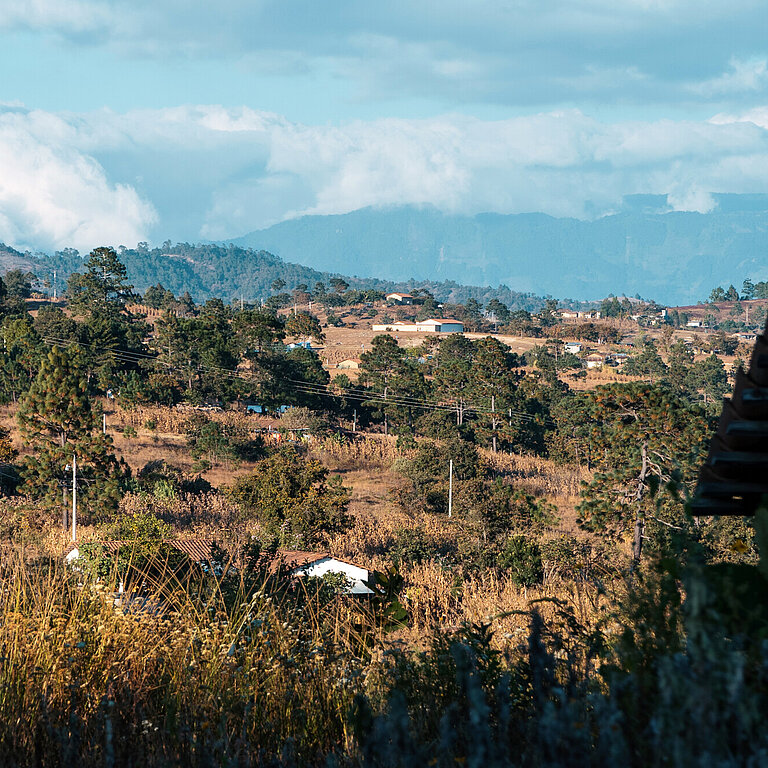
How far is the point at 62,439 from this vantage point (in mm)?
25250

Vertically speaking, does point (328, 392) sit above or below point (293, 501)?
above

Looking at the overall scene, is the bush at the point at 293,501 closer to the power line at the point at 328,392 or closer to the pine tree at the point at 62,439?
the pine tree at the point at 62,439

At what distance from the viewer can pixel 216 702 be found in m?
3.20

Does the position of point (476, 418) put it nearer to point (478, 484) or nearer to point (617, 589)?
point (478, 484)

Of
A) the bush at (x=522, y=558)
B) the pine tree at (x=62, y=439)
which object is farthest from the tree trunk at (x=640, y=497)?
the pine tree at (x=62, y=439)

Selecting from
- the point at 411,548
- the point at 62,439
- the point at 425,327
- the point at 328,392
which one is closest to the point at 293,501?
the point at 411,548

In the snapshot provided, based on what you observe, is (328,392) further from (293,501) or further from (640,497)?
(640,497)

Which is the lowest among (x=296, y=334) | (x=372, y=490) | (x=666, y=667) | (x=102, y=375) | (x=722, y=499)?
(x=372, y=490)

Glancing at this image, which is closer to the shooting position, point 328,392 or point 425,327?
point 328,392

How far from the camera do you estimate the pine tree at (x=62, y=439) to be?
24.8 meters

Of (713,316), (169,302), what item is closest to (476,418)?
(169,302)

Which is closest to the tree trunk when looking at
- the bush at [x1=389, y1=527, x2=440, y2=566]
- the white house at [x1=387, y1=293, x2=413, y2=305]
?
the bush at [x1=389, y1=527, x2=440, y2=566]

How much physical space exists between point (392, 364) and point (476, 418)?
22.8 feet

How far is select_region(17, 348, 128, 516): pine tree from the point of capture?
24750 mm
